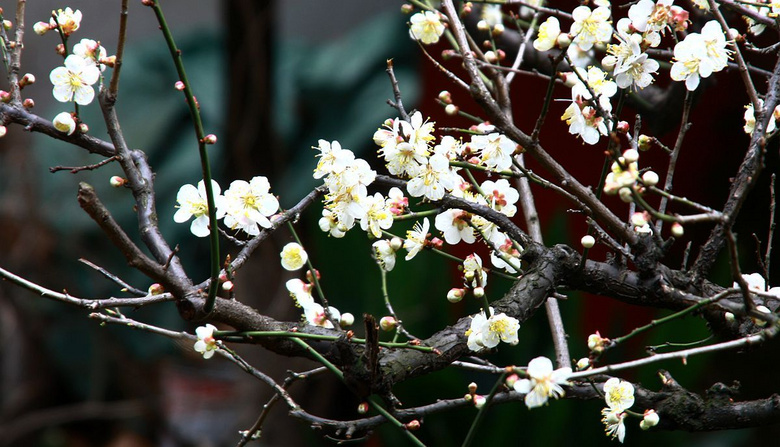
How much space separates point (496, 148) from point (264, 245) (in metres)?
1.43

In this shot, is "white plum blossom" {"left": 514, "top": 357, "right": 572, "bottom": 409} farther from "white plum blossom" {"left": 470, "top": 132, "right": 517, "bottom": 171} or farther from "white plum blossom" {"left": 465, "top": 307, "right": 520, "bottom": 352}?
"white plum blossom" {"left": 470, "top": 132, "right": 517, "bottom": 171}

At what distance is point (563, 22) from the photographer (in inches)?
68.4

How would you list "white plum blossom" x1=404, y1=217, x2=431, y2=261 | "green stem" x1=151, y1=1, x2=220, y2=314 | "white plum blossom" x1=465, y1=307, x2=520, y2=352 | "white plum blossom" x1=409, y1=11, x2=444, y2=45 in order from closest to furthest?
1. "green stem" x1=151, y1=1, x2=220, y2=314
2. "white plum blossom" x1=465, y1=307, x2=520, y2=352
3. "white plum blossom" x1=404, y1=217, x2=431, y2=261
4. "white plum blossom" x1=409, y1=11, x2=444, y2=45

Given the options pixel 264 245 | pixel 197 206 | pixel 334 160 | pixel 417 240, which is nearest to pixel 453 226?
pixel 417 240

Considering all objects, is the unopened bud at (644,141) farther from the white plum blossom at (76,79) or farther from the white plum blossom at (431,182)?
the white plum blossom at (76,79)

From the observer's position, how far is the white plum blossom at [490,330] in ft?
2.23

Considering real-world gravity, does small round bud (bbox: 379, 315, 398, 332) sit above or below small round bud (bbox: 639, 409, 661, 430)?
above

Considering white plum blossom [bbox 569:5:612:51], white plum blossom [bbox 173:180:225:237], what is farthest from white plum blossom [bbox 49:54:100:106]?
white plum blossom [bbox 569:5:612:51]

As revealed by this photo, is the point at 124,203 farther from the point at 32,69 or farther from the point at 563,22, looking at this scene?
the point at 563,22

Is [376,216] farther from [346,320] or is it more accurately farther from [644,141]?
[644,141]

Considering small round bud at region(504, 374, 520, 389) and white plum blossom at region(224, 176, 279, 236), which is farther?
white plum blossom at region(224, 176, 279, 236)

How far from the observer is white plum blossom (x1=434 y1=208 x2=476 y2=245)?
774 mm

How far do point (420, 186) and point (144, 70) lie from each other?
9.15ft

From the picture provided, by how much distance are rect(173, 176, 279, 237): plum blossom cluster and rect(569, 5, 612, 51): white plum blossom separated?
34 centimetres
